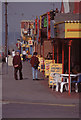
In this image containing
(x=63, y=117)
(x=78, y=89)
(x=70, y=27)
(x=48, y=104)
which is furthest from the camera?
(x=78, y=89)

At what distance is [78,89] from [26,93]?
2481 millimetres

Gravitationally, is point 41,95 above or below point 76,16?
below

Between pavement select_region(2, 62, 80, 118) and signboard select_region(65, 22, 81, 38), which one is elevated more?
signboard select_region(65, 22, 81, 38)

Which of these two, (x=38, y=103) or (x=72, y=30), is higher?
(x=72, y=30)

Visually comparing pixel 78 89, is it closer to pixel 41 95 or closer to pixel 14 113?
pixel 41 95

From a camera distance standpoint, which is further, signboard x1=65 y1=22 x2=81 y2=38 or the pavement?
signboard x1=65 y1=22 x2=81 y2=38

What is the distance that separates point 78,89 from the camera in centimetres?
1780

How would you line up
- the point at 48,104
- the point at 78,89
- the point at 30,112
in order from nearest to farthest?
the point at 30,112 → the point at 48,104 → the point at 78,89

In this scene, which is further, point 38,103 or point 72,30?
point 72,30

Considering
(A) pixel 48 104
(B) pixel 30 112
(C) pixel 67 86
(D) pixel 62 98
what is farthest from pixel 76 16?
(B) pixel 30 112

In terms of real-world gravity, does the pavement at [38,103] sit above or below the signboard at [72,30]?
below

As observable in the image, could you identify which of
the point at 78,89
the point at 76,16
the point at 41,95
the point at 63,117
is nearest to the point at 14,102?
the point at 41,95

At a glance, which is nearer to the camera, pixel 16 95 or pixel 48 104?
pixel 48 104

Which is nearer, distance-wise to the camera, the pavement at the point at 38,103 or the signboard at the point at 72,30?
the pavement at the point at 38,103
